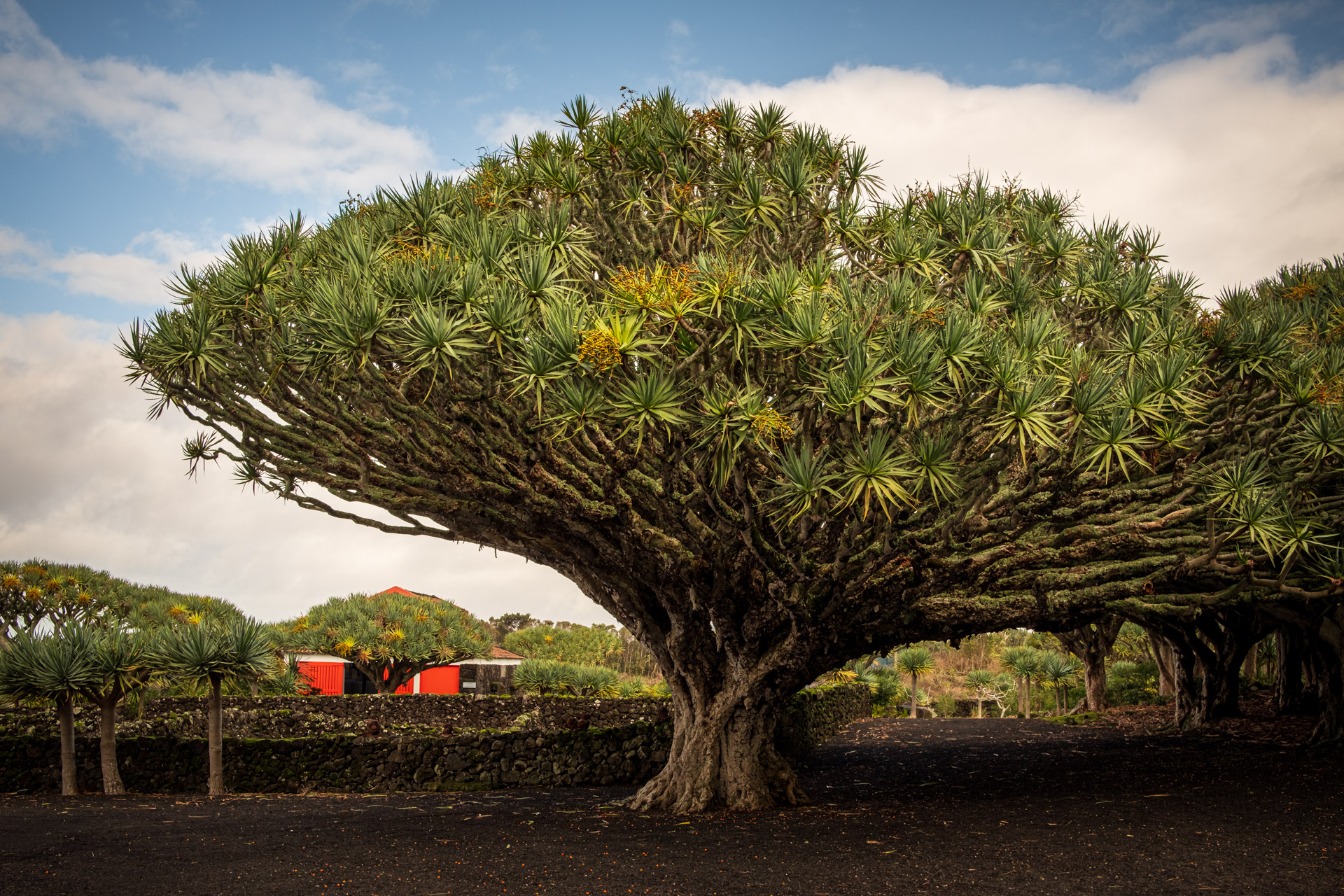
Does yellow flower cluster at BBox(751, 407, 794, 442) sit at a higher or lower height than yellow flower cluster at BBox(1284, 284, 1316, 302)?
lower

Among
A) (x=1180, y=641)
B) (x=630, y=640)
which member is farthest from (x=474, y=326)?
(x=630, y=640)

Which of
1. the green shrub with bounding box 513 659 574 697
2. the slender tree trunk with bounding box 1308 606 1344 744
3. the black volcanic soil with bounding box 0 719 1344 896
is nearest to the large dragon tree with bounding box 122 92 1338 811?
the black volcanic soil with bounding box 0 719 1344 896

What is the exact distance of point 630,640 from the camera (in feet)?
134

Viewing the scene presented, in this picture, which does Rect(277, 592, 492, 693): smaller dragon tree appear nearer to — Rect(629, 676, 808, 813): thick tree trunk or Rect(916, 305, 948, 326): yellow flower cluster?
Rect(629, 676, 808, 813): thick tree trunk

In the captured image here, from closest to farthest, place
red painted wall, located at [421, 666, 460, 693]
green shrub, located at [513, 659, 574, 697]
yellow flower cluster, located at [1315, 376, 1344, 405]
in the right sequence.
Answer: yellow flower cluster, located at [1315, 376, 1344, 405] → green shrub, located at [513, 659, 574, 697] → red painted wall, located at [421, 666, 460, 693]

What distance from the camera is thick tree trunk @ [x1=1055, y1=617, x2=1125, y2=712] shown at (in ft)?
70.2

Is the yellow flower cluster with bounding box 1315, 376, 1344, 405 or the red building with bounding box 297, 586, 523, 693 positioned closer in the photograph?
the yellow flower cluster with bounding box 1315, 376, 1344, 405

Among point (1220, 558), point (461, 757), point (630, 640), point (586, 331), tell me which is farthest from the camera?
point (630, 640)

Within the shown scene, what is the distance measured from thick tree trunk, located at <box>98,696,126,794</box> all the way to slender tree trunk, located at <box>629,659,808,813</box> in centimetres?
820

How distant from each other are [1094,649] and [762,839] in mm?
17530

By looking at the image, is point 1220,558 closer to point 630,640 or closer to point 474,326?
point 474,326

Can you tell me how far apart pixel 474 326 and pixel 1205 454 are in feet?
24.5

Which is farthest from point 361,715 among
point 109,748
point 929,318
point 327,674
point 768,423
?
point 929,318

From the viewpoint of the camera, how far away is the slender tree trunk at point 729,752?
32.2ft
